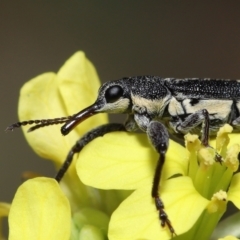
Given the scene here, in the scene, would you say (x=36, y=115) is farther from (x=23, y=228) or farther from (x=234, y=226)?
(x=234, y=226)

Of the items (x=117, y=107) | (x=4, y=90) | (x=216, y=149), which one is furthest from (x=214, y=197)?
(x=4, y=90)

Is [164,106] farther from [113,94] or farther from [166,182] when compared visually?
[166,182]

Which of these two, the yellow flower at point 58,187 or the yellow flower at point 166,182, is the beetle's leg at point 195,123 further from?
the yellow flower at point 58,187

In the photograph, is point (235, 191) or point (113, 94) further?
point (113, 94)

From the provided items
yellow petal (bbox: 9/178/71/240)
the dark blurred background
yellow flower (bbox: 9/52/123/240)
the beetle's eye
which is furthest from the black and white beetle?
the dark blurred background

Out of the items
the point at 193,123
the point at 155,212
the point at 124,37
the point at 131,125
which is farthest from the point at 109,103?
the point at 124,37

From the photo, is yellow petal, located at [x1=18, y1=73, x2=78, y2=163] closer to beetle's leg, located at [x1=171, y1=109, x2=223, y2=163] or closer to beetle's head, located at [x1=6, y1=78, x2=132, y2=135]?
beetle's head, located at [x1=6, y1=78, x2=132, y2=135]
